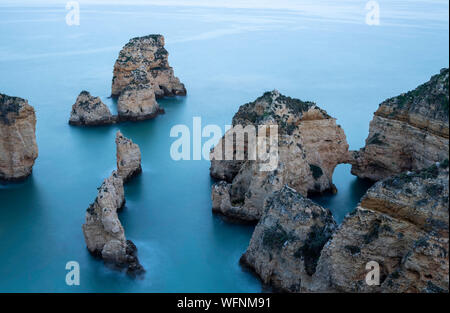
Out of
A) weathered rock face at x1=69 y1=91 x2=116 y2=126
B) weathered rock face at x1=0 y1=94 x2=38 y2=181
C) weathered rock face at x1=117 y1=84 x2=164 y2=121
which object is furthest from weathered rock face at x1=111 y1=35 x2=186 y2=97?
weathered rock face at x1=0 y1=94 x2=38 y2=181

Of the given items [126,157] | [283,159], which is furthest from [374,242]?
[126,157]

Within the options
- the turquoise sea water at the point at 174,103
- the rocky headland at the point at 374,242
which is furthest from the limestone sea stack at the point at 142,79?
the rocky headland at the point at 374,242

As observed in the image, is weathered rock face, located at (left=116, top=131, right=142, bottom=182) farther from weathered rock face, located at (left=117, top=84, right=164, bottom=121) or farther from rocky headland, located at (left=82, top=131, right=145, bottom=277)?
weathered rock face, located at (left=117, top=84, right=164, bottom=121)

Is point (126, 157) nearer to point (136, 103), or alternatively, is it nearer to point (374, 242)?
point (136, 103)

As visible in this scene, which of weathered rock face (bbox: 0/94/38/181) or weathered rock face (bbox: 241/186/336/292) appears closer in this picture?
weathered rock face (bbox: 241/186/336/292)
